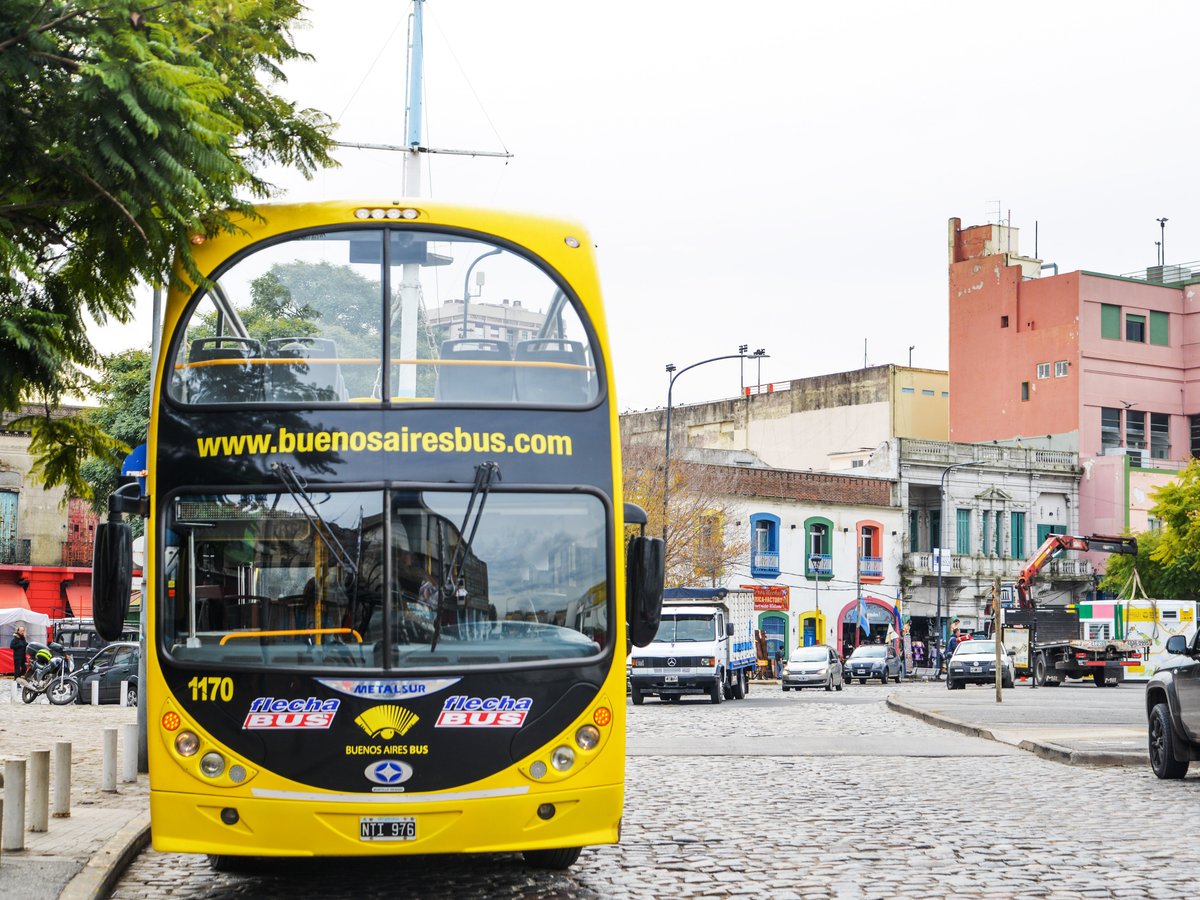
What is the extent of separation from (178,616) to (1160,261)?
75338mm

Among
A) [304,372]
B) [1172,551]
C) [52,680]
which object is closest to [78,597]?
[52,680]

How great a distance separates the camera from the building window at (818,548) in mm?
62500

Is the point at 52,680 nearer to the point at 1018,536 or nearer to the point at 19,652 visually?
the point at 19,652

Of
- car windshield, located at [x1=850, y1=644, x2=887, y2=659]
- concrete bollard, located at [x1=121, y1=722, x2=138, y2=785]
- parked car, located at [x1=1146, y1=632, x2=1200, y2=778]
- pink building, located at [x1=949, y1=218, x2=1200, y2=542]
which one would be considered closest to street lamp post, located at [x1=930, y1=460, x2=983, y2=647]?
pink building, located at [x1=949, y1=218, x2=1200, y2=542]

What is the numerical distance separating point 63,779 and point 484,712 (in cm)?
481

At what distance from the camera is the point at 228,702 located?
913 centimetres

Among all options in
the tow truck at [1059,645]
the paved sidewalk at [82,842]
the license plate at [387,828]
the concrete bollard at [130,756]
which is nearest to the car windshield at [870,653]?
the tow truck at [1059,645]

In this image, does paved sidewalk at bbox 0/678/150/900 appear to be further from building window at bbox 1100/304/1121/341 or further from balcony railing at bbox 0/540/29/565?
building window at bbox 1100/304/1121/341

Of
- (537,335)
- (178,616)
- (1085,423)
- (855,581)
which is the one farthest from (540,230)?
(1085,423)

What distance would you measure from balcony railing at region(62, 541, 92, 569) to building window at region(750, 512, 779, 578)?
2309 cm

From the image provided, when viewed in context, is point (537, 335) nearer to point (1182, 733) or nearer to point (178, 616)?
point (178, 616)

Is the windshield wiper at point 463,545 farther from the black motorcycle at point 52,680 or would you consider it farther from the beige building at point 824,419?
the beige building at point 824,419

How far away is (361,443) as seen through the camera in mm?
9406

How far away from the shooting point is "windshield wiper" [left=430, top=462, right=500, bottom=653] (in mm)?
9242
